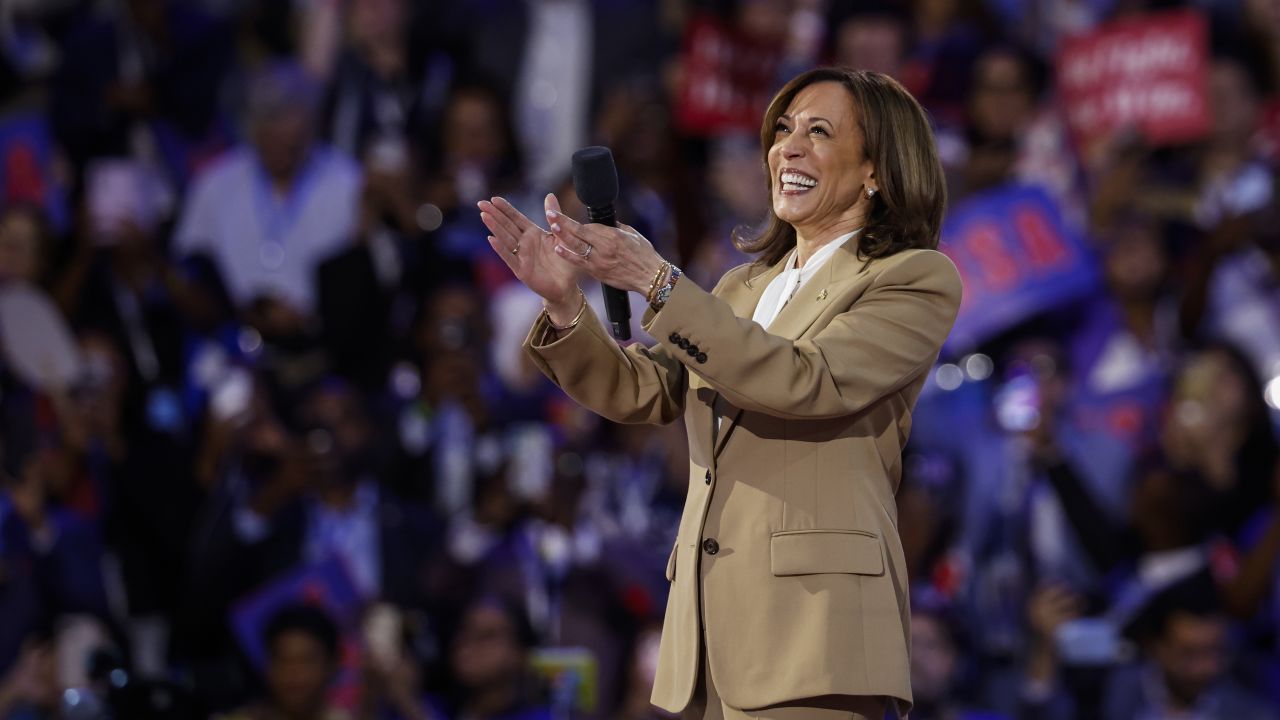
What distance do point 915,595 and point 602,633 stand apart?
1030mm

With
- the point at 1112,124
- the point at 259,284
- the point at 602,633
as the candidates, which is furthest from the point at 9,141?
the point at 1112,124

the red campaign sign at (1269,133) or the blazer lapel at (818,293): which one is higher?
the red campaign sign at (1269,133)

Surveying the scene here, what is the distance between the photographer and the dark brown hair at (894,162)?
8.16ft

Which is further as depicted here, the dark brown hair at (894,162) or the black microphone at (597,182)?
the dark brown hair at (894,162)

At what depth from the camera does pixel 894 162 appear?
2486mm

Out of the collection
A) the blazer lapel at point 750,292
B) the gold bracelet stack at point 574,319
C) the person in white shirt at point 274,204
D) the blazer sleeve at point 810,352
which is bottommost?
the blazer sleeve at point 810,352

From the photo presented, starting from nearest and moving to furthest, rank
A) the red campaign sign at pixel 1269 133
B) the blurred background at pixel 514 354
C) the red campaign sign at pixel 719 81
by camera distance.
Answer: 1. the blurred background at pixel 514 354
2. the red campaign sign at pixel 1269 133
3. the red campaign sign at pixel 719 81

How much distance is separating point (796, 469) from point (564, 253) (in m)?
0.45

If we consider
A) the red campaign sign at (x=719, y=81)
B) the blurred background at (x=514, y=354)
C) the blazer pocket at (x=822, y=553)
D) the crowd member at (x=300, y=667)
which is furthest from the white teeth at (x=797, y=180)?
the red campaign sign at (x=719, y=81)

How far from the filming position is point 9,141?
641 cm

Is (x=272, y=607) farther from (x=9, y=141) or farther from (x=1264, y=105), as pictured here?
(x=1264, y=105)

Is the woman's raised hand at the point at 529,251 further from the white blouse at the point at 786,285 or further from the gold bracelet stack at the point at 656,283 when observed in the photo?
the white blouse at the point at 786,285

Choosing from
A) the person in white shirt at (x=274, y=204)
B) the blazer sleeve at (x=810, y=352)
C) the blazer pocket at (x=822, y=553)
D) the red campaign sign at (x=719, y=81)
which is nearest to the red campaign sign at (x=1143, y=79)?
the red campaign sign at (x=719, y=81)

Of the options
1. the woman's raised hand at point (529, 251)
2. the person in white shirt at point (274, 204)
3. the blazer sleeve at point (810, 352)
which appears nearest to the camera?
the blazer sleeve at point (810, 352)
